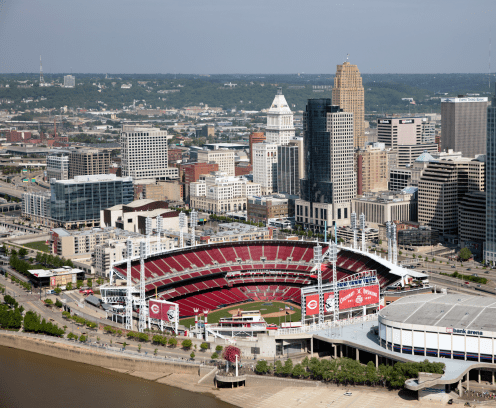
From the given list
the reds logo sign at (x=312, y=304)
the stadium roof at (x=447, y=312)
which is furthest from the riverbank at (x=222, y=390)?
the reds logo sign at (x=312, y=304)

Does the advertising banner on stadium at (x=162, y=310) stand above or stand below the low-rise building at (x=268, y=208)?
below

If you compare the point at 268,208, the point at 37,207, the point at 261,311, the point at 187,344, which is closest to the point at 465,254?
the point at 261,311

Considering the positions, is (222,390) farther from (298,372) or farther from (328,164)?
(328,164)

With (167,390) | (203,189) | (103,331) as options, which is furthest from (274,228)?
(167,390)

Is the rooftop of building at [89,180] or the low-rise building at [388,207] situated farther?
the rooftop of building at [89,180]

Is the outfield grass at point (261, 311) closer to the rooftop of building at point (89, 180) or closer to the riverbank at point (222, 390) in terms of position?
the riverbank at point (222, 390)
